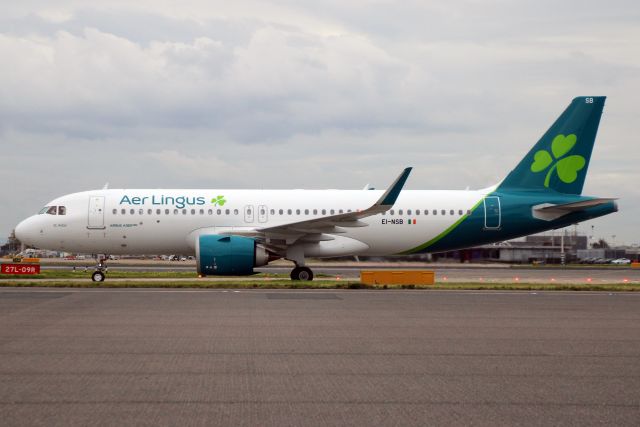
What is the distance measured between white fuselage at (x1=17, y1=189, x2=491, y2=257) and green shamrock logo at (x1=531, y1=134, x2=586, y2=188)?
3.03m

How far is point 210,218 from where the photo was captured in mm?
30156

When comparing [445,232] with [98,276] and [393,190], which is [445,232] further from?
[98,276]

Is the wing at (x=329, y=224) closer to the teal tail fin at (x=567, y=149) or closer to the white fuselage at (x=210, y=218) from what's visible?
the white fuselage at (x=210, y=218)

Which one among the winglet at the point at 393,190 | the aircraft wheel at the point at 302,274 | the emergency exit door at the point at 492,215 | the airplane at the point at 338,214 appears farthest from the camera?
the emergency exit door at the point at 492,215

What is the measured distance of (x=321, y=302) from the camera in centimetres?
1941

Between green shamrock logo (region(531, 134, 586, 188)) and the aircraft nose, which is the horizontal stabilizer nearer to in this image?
green shamrock logo (region(531, 134, 586, 188))

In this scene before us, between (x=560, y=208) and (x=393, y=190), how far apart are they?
836 cm

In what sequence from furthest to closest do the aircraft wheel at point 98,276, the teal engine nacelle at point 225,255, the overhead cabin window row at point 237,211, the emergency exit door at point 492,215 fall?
the emergency exit door at point 492,215 < the overhead cabin window row at point 237,211 < the aircraft wheel at point 98,276 < the teal engine nacelle at point 225,255

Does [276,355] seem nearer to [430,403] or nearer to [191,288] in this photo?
[430,403]

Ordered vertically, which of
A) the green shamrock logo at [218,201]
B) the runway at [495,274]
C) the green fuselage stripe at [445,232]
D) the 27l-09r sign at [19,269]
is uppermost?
the green shamrock logo at [218,201]

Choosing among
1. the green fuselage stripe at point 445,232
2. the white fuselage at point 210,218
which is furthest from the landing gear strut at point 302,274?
the green fuselage stripe at point 445,232

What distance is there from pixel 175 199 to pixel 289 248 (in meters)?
4.85

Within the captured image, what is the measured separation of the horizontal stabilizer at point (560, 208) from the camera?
30.5 m

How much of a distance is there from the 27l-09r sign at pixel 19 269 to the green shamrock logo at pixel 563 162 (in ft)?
67.1
